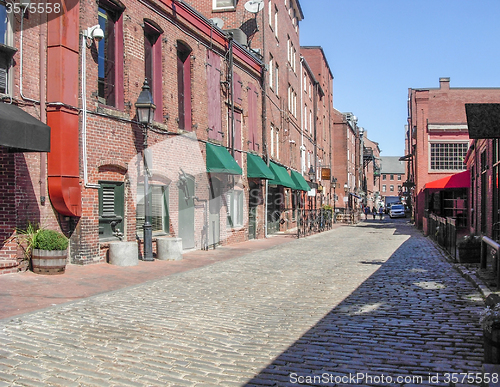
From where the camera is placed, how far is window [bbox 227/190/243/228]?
20.3m

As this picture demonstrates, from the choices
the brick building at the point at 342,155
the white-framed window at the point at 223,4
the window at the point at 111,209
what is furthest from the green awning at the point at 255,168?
the brick building at the point at 342,155

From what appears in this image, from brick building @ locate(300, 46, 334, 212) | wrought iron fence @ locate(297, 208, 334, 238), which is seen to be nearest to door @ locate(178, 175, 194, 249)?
wrought iron fence @ locate(297, 208, 334, 238)

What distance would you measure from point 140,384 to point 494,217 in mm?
14178

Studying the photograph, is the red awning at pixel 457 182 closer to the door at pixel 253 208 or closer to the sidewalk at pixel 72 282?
the door at pixel 253 208

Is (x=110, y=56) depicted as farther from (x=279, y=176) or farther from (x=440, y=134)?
(x=440, y=134)

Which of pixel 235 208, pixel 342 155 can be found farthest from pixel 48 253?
pixel 342 155

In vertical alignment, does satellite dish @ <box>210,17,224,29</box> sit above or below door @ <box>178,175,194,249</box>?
above

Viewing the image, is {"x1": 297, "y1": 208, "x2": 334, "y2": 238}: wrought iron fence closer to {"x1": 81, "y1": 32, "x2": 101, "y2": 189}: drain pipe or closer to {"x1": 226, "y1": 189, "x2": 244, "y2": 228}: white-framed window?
{"x1": 226, "y1": 189, "x2": 244, "y2": 228}: white-framed window

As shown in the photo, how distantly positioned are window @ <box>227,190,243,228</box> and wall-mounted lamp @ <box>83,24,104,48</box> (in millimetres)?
9597

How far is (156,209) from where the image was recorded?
49.1 ft

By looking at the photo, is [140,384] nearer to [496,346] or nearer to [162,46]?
[496,346]

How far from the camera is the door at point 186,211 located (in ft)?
53.6

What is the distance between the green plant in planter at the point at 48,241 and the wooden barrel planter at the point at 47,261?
8 cm

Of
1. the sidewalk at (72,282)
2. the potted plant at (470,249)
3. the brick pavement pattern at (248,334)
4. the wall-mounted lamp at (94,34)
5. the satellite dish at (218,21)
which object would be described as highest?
the satellite dish at (218,21)
